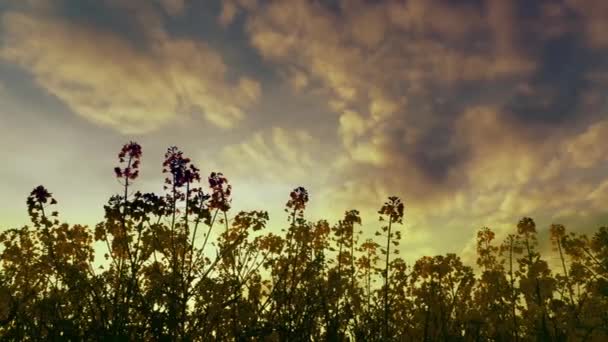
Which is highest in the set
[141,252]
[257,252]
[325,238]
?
[325,238]

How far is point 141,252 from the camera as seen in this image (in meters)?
8.74

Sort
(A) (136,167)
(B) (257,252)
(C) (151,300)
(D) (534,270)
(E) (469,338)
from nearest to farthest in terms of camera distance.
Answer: (C) (151,300)
(A) (136,167)
(D) (534,270)
(B) (257,252)
(E) (469,338)


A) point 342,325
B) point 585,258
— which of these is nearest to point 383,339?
point 342,325

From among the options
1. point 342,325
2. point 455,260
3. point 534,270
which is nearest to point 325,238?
point 455,260

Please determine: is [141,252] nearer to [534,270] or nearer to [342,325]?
[342,325]

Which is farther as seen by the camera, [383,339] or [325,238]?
[325,238]

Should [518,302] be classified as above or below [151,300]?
above

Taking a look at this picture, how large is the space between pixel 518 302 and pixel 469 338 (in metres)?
1.30

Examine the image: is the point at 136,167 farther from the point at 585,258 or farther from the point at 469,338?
the point at 585,258

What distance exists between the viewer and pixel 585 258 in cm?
1293

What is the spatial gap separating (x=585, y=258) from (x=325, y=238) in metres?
6.31

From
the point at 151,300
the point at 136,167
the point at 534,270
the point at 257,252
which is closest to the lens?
the point at 151,300

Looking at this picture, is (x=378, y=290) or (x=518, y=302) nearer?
(x=518, y=302)

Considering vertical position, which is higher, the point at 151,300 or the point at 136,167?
the point at 136,167
